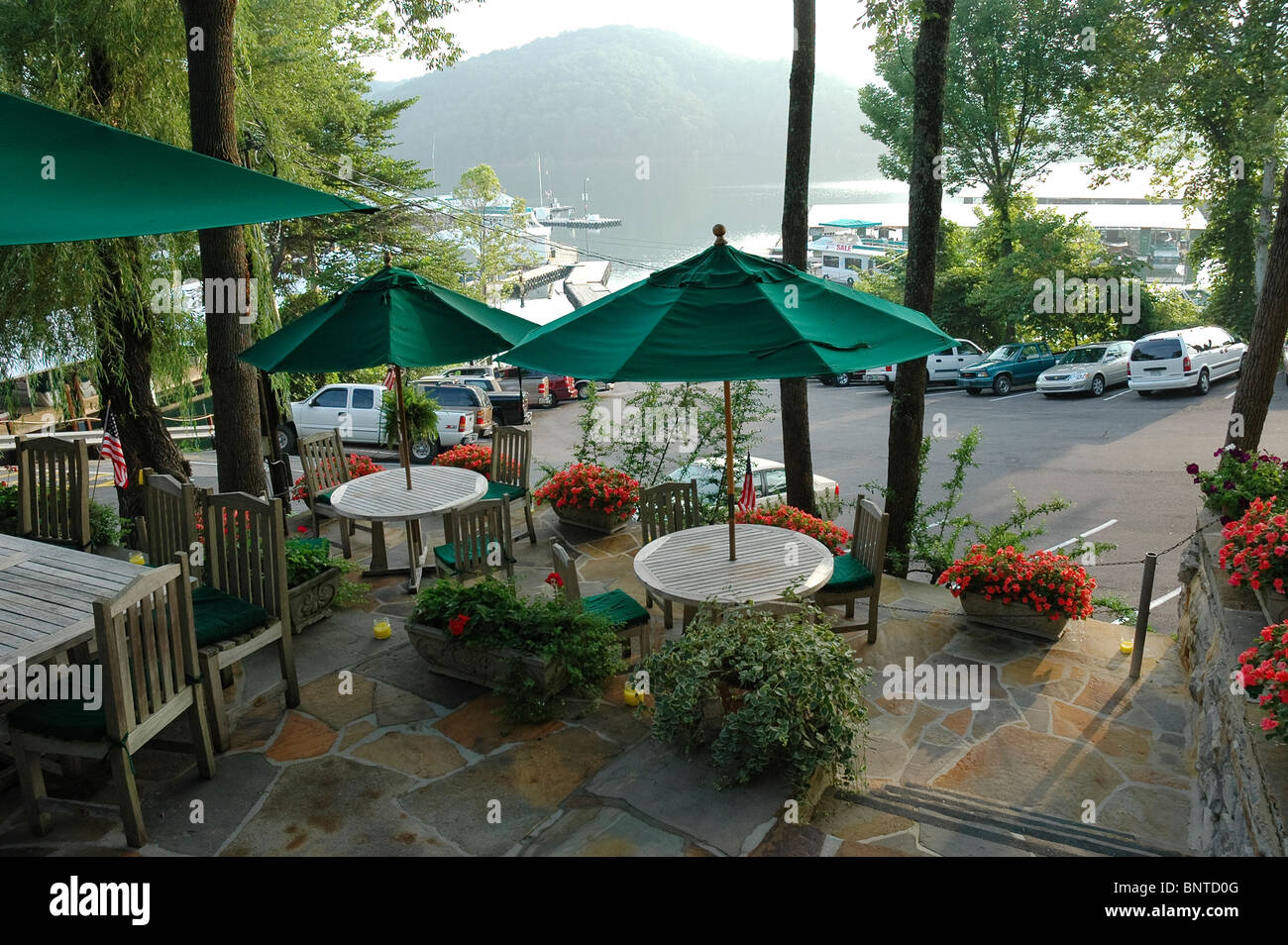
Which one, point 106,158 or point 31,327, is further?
point 31,327

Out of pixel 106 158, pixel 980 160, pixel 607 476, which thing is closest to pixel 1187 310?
pixel 980 160

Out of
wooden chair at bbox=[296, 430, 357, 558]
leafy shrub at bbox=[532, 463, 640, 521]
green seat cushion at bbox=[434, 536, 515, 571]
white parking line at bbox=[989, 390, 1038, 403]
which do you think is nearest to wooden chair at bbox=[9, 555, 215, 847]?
green seat cushion at bbox=[434, 536, 515, 571]

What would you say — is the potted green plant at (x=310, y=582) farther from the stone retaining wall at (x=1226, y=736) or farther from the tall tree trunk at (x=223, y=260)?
the stone retaining wall at (x=1226, y=736)

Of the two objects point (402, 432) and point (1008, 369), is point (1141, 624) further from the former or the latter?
point (1008, 369)

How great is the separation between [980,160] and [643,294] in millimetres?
31448

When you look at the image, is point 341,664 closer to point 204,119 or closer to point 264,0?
point 204,119

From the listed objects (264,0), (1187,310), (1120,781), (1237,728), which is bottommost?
(1120,781)

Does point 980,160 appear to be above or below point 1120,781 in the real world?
above

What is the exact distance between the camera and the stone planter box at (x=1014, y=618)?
20.6 feet

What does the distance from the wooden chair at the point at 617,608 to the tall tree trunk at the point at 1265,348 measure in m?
5.66

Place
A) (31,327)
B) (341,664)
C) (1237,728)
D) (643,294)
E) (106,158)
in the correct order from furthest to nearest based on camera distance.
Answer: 1. (31,327)
2. (341,664)
3. (643,294)
4. (1237,728)
5. (106,158)

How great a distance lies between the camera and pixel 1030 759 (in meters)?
4.75

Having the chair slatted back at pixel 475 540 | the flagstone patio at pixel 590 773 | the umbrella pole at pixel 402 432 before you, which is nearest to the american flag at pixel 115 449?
the umbrella pole at pixel 402 432

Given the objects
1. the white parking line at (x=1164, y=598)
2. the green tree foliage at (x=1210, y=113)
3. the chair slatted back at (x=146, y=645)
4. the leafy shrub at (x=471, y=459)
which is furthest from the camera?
the green tree foliage at (x=1210, y=113)
